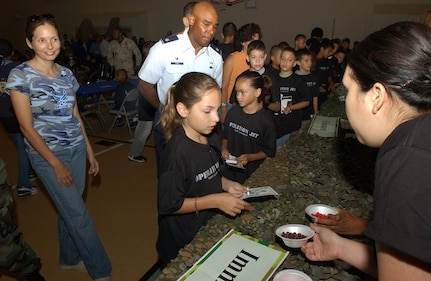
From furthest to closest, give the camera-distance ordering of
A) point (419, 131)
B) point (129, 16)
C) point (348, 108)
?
point (129, 16)
point (348, 108)
point (419, 131)

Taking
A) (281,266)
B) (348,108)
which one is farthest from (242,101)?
(348,108)

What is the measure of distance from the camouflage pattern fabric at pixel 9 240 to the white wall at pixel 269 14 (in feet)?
34.2

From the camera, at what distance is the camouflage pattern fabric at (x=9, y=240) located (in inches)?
71.1

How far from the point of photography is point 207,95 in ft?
5.47

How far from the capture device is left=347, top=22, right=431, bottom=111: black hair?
0.75 metres

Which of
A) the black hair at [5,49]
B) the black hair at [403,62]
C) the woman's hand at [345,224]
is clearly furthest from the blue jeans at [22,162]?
the black hair at [403,62]

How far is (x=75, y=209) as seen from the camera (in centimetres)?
213

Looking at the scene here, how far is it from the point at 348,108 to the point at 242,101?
1.88 metres

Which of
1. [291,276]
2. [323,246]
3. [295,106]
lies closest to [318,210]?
[323,246]

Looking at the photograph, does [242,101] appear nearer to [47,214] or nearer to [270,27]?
[47,214]

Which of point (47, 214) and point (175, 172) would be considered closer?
point (175, 172)

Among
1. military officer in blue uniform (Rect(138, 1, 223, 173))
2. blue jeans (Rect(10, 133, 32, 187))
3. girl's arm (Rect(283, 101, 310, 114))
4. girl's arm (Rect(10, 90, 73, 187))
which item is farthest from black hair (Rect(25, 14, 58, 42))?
girl's arm (Rect(283, 101, 310, 114))

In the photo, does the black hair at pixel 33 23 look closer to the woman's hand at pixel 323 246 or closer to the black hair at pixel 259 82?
the black hair at pixel 259 82

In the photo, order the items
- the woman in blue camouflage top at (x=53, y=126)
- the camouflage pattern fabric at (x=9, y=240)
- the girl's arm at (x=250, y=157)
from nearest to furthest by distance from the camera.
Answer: the camouflage pattern fabric at (x=9, y=240) → the woman in blue camouflage top at (x=53, y=126) → the girl's arm at (x=250, y=157)
